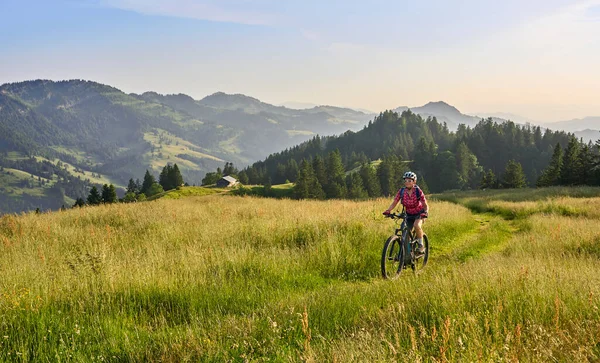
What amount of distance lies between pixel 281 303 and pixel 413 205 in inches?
204

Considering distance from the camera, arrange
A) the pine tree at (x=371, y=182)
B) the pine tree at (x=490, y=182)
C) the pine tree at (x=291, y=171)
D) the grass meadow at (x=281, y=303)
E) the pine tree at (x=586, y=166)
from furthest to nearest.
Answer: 1. the pine tree at (x=291, y=171)
2. the pine tree at (x=371, y=182)
3. the pine tree at (x=490, y=182)
4. the pine tree at (x=586, y=166)
5. the grass meadow at (x=281, y=303)

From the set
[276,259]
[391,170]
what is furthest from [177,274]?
[391,170]

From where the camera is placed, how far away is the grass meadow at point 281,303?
3.79 metres

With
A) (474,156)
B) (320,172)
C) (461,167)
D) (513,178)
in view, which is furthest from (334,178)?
(474,156)

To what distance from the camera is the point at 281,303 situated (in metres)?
5.38

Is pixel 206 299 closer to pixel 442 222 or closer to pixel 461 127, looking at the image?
pixel 442 222

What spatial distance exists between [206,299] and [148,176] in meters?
111

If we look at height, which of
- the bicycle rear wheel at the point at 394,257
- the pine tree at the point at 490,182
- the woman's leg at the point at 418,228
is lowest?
the pine tree at the point at 490,182

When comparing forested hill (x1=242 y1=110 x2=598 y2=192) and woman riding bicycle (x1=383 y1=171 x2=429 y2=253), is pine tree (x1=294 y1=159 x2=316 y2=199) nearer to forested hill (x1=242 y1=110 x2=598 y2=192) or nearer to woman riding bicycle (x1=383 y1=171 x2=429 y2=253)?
forested hill (x1=242 y1=110 x2=598 y2=192)

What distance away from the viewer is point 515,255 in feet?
31.3

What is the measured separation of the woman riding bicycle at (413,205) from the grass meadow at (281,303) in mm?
1382

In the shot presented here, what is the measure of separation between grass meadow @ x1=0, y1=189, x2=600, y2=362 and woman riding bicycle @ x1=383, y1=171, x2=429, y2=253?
1.38 metres

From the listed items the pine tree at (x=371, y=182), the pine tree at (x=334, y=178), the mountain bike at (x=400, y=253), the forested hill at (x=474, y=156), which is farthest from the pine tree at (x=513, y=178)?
the mountain bike at (x=400, y=253)

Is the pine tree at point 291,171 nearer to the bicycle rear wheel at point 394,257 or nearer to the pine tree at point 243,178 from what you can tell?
the pine tree at point 243,178
